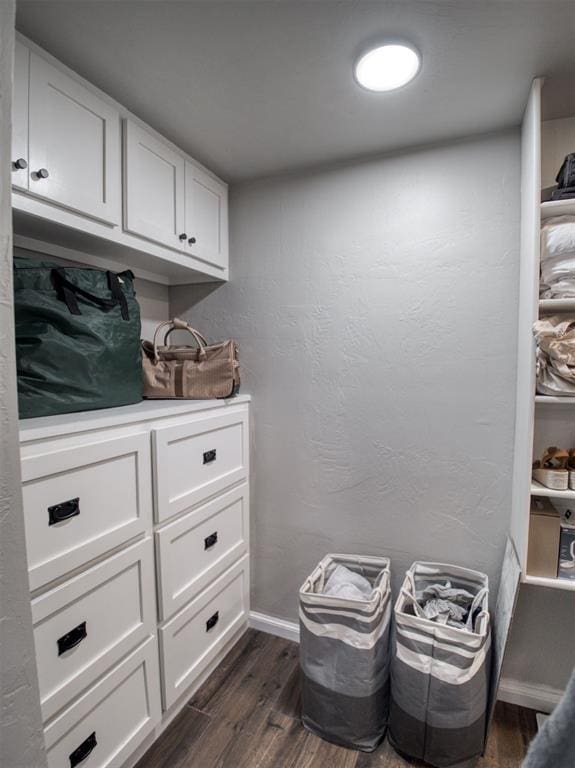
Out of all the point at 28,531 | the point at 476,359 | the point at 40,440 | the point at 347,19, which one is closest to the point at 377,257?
the point at 476,359

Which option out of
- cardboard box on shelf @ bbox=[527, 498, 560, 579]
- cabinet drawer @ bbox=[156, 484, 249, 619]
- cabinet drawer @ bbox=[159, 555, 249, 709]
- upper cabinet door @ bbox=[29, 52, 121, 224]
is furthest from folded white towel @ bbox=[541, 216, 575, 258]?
cabinet drawer @ bbox=[159, 555, 249, 709]

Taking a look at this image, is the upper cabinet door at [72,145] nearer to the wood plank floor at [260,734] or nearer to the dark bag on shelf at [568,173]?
the dark bag on shelf at [568,173]

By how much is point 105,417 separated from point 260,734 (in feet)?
4.29

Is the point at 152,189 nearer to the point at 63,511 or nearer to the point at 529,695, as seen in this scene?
the point at 63,511

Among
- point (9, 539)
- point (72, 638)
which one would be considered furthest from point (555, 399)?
point (72, 638)

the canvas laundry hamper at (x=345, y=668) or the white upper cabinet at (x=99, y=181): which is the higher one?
the white upper cabinet at (x=99, y=181)

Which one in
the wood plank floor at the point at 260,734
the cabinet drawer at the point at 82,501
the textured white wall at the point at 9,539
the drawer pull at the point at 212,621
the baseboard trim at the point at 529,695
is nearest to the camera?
the textured white wall at the point at 9,539

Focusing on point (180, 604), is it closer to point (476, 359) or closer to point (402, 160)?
point (476, 359)

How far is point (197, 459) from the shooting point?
1.57 m

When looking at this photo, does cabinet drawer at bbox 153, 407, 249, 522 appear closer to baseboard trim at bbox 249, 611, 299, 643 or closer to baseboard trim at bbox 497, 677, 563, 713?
baseboard trim at bbox 249, 611, 299, 643

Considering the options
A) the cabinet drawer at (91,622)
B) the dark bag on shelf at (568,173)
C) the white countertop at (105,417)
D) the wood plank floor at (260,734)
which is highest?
the dark bag on shelf at (568,173)

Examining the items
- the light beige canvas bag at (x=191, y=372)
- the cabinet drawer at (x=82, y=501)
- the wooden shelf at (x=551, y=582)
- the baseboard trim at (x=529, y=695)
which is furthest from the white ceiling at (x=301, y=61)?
the baseboard trim at (x=529, y=695)

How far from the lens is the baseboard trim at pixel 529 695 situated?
1553mm

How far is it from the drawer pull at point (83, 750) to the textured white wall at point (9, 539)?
1.49ft
